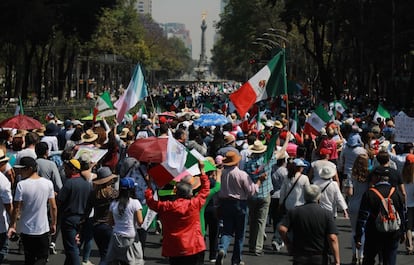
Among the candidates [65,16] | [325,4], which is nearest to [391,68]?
[325,4]

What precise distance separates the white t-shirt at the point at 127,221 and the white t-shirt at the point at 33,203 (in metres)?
0.84

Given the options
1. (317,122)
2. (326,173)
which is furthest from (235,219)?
(317,122)

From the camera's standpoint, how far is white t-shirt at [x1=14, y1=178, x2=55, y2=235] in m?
9.54

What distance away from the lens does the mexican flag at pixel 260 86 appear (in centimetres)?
Answer: 1471

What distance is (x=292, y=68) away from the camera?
94.2 meters

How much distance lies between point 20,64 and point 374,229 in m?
62.8

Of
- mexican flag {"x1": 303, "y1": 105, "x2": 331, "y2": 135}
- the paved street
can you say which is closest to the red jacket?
the paved street

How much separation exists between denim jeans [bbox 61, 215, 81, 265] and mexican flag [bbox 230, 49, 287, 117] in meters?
4.78

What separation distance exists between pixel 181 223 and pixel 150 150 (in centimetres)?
236

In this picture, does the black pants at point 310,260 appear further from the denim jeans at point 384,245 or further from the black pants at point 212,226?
the black pants at point 212,226

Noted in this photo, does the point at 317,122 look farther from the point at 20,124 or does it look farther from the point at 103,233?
the point at 103,233

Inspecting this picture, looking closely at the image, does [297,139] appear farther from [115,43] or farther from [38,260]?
[115,43]

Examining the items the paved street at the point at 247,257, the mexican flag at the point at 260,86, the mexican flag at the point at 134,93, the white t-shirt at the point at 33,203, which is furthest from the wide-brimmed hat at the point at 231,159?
the mexican flag at the point at 134,93

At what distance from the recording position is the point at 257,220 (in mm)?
12500
